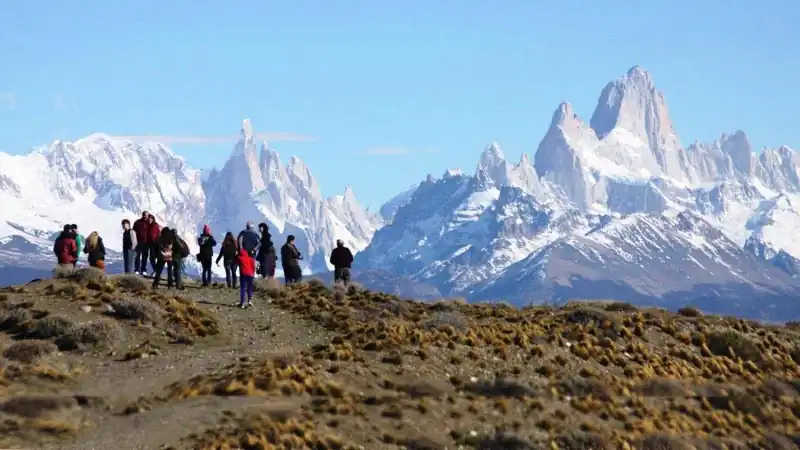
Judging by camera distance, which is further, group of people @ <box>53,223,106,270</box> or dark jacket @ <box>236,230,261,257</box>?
dark jacket @ <box>236,230,261,257</box>

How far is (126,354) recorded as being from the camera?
3341 centimetres

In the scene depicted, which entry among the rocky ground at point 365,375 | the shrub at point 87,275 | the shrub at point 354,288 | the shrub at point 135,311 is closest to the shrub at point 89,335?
the rocky ground at point 365,375

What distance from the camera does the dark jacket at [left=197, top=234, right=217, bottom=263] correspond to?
4762cm

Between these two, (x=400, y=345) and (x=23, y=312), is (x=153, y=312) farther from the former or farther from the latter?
(x=400, y=345)

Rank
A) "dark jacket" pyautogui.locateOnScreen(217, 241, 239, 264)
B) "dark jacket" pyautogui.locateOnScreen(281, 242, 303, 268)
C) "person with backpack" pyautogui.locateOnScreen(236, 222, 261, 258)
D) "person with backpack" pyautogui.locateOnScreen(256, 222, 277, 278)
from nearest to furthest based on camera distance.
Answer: "person with backpack" pyautogui.locateOnScreen(236, 222, 261, 258), "dark jacket" pyautogui.locateOnScreen(217, 241, 239, 264), "person with backpack" pyautogui.locateOnScreen(256, 222, 277, 278), "dark jacket" pyautogui.locateOnScreen(281, 242, 303, 268)

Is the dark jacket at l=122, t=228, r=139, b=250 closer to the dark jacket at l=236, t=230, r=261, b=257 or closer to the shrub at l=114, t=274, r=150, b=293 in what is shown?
the dark jacket at l=236, t=230, r=261, b=257

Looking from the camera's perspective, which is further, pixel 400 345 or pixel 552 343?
pixel 552 343

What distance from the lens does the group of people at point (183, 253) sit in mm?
45625

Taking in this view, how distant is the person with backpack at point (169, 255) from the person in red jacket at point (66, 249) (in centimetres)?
310

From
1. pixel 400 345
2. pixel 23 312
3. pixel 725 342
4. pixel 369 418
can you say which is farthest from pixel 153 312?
pixel 725 342

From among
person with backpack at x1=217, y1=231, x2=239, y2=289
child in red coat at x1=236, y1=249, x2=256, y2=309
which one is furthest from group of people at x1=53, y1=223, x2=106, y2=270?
child in red coat at x1=236, y1=249, x2=256, y2=309

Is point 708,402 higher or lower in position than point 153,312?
lower

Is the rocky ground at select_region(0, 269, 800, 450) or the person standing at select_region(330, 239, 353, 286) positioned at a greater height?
the person standing at select_region(330, 239, 353, 286)

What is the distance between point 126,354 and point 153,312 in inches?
159
